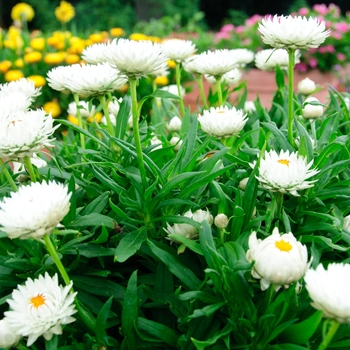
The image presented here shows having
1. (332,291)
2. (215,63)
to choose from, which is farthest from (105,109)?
(332,291)

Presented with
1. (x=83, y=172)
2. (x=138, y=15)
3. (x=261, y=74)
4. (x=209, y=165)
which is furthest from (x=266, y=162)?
(x=138, y=15)

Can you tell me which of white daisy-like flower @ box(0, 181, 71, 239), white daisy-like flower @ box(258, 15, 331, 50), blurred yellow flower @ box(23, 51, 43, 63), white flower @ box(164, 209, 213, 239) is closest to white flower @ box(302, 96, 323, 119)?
white daisy-like flower @ box(258, 15, 331, 50)

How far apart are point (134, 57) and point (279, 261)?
0.58m

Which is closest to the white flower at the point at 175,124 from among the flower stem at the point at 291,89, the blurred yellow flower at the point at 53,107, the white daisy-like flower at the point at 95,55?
the white daisy-like flower at the point at 95,55

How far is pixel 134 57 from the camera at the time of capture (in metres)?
1.21

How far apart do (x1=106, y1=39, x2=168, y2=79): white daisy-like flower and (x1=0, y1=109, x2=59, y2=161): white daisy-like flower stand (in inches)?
8.9

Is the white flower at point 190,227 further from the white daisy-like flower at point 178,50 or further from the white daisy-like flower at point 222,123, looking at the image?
the white daisy-like flower at point 178,50

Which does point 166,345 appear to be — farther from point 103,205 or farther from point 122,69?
point 122,69

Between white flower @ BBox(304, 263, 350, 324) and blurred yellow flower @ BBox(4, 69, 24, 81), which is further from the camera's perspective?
blurred yellow flower @ BBox(4, 69, 24, 81)

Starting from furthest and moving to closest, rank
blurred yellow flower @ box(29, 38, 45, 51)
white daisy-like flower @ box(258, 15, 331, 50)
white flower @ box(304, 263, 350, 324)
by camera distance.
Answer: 1. blurred yellow flower @ box(29, 38, 45, 51)
2. white daisy-like flower @ box(258, 15, 331, 50)
3. white flower @ box(304, 263, 350, 324)

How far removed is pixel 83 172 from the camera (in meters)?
1.60

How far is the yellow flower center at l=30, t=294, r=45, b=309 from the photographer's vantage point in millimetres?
1032

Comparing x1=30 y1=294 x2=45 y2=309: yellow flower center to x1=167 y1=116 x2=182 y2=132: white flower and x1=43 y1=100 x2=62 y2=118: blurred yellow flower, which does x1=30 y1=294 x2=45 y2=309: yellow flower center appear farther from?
x1=43 y1=100 x2=62 y2=118: blurred yellow flower

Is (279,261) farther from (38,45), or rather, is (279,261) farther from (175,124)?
(38,45)
